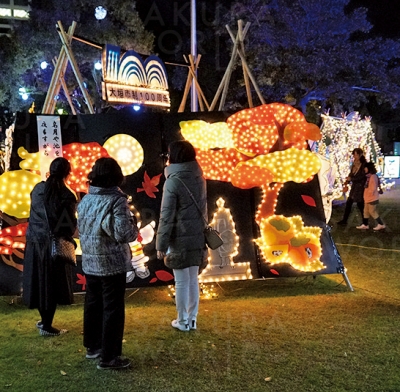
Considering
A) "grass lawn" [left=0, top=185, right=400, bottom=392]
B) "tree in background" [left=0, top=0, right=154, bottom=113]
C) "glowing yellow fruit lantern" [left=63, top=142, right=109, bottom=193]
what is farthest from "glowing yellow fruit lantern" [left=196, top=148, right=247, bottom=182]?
"tree in background" [left=0, top=0, right=154, bottom=113]

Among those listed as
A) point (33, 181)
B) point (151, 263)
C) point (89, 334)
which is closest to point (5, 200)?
point (33, 181)

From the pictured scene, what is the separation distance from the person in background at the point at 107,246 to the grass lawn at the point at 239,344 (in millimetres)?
281

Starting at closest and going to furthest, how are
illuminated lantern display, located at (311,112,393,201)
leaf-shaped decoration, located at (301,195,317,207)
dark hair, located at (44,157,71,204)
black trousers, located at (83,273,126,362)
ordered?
black trousers, located at (83,273,126,362), dark hair, located at (44,157,71,204), leaf-shaped decoration, located at (301,195,317,207), illuminated lantern display, located at (311,112,393,201)

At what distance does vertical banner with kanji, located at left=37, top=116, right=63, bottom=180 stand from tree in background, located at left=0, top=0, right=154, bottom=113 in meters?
14.7

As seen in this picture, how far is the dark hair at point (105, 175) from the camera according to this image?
13.0 ft

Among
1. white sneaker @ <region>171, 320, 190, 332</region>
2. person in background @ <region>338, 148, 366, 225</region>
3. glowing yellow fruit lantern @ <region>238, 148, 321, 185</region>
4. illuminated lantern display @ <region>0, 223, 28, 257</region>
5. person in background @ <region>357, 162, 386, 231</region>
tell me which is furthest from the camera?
person in background @ <region>338, 148, 366, 225</region>

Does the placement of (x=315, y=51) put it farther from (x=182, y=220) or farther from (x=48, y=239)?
(x=48, y=239)

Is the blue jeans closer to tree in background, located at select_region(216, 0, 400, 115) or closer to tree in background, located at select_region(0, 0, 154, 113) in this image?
tree in background, located at select_region(216, 0, 400, 115)

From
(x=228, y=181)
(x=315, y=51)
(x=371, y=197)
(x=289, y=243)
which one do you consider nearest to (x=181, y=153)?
(x=228, y=181)

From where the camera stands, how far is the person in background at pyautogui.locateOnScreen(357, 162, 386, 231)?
10891 millimetres

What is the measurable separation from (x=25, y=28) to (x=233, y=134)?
745 inches

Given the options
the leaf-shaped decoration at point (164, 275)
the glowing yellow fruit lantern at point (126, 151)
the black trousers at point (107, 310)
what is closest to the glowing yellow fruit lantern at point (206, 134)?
the glowing yellow fruit lantern at point (126, 151)

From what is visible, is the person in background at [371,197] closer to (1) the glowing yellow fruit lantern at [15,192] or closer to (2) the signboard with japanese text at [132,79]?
(2) the signboard with japanese text at [132,79]

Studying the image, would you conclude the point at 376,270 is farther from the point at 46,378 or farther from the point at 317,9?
the point at 317,9
